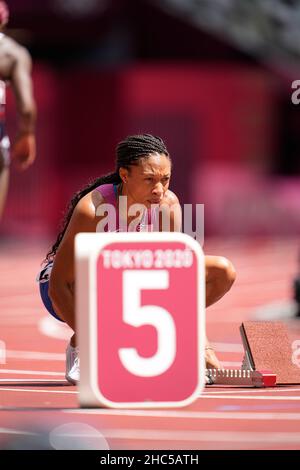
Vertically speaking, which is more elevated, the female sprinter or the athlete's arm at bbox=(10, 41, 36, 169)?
the athlete's arm at bbox=(10, 41, 36, 169)

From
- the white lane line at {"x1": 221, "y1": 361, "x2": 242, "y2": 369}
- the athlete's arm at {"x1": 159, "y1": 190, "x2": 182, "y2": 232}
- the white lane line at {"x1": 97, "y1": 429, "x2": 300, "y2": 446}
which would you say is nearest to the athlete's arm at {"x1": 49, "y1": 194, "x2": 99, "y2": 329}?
the athlete's arm at {"x1": 159, "y1": 190, "x2": 182, "y2": 232}

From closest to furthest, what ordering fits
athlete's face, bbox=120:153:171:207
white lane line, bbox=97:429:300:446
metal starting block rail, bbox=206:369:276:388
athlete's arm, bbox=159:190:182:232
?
white lane line, bbox=97:429:300:446, athlete's face, bbox=120:153:171:207, athlete's arm, bbox=159:190:182:232, metal starting block rail, bbox=206:369:276:388

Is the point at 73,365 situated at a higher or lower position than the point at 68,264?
lower

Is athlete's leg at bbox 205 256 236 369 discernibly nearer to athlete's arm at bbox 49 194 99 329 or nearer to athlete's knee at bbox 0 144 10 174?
athlete's arm at bbox 49 194 99 329

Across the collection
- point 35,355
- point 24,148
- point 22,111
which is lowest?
point 35,355

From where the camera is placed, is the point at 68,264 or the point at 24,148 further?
the point at 24,148

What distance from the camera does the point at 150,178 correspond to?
547cm

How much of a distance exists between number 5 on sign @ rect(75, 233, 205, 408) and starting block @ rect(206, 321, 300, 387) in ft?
4.68

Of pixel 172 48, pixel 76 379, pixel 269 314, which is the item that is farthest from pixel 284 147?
pixel 76 379

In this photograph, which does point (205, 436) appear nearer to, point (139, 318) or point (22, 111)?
point (139, 318)

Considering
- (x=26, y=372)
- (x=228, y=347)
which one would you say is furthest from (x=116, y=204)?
(x=228, y=347)

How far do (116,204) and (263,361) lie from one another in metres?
1.16

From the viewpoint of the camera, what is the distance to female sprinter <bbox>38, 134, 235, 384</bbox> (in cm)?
548

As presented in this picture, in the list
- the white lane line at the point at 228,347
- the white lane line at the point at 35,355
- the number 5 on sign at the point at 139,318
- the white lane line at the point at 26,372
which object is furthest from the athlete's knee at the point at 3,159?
the number 5 on sign at the point at 139,318
